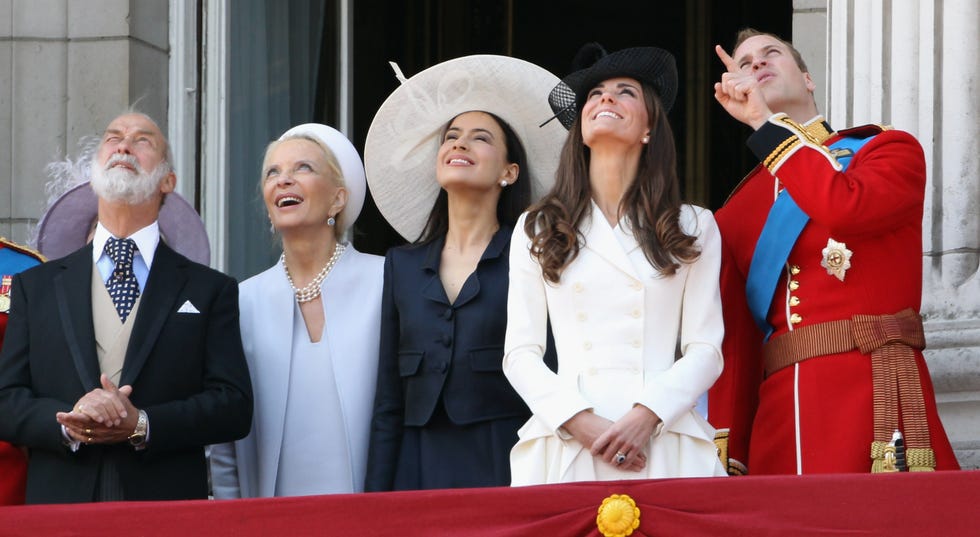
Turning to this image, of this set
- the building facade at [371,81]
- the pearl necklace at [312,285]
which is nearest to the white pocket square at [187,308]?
the pearl necklace at [312,285]

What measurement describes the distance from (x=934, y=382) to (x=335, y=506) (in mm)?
2235

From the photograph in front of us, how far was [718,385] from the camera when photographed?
5.31m

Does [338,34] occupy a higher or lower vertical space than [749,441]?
higher

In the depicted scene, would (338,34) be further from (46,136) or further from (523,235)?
(523,235)

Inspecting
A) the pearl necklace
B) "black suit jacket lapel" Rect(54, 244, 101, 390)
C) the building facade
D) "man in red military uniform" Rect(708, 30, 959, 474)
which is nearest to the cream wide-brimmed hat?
the pearl necklace

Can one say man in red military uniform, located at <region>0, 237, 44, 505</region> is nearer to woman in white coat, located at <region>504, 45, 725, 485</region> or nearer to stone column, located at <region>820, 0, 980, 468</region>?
woman in white coat, located at <region>504, 45, 725, 485</region>

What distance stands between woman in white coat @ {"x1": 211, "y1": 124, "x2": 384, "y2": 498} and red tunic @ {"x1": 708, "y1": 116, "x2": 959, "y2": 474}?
107 cm

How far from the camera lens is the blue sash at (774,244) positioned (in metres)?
5.19

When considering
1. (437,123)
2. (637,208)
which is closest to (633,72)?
(637,208)

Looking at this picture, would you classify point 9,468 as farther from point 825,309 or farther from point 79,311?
point 825,309

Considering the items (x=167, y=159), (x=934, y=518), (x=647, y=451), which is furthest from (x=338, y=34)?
(x=934, y=518)

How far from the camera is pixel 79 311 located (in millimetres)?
5262

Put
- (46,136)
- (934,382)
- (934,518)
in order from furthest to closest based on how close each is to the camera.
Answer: (46,136) → (934,382) → (934,518)

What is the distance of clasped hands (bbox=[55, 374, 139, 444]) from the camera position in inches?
193
